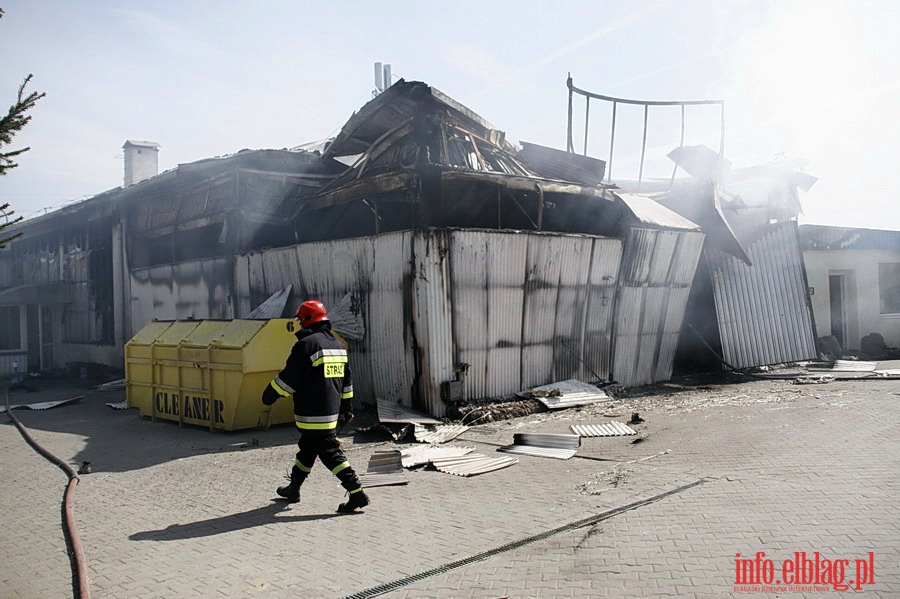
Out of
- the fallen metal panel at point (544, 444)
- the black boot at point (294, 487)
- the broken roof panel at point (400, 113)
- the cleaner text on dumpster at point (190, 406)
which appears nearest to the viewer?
the black boot at point (294, 487)

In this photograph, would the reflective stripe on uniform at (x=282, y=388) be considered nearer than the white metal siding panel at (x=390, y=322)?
Yes

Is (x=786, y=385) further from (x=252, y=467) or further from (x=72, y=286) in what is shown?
(x=72, y=286)

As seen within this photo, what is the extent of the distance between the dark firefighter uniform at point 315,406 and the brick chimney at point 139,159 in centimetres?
2146

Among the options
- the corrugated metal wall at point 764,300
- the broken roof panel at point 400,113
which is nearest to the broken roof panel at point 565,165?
the broken roof panel at point 400,113

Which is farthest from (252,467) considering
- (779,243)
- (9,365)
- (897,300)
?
(897,300)

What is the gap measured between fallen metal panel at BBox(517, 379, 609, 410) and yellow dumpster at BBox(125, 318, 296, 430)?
4.13m

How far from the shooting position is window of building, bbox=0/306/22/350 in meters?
22.1

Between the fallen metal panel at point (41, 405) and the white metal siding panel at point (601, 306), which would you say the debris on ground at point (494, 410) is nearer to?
the white metal siding panel at point (601, 306)

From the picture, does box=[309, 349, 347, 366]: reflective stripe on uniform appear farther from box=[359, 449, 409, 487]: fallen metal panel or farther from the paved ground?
box=[359, 449, 409, 487]: fallen metal panel

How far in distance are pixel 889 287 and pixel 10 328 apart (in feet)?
99.3

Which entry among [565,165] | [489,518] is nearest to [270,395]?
[489,518]

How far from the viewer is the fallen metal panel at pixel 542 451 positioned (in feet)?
26.0

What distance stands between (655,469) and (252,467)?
4.62 metres

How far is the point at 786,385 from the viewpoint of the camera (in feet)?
43.4
